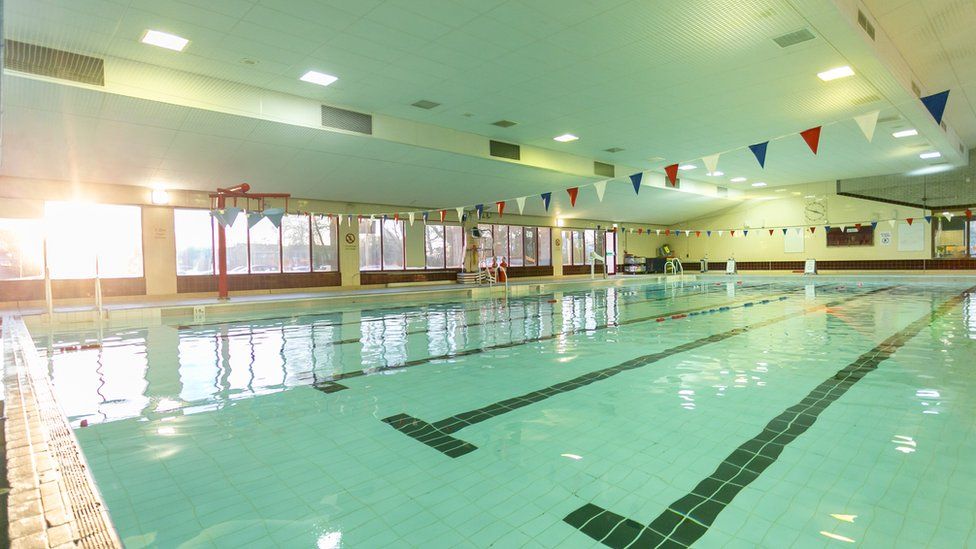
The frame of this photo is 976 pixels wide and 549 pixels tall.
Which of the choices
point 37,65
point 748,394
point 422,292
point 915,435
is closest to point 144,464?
point 748,394

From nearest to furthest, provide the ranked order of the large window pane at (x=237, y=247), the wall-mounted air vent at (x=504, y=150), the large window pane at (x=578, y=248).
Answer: the wall-mounted air vent at (x=504, y=150) → the large window pane at (x=237, y=247) → the large window pane at (x=578, y=248)

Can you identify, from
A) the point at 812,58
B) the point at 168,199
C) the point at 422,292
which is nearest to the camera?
the point at 812,58

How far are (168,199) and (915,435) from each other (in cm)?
1321

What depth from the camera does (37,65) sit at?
232 inches

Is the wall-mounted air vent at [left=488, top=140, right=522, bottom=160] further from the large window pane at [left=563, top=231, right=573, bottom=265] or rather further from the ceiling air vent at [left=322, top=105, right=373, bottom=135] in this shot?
the large window pane at [left=563, top=231, right=573, bottom=265]

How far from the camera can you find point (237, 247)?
1267 centimetres

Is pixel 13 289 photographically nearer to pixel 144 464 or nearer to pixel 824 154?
pixel 144 464

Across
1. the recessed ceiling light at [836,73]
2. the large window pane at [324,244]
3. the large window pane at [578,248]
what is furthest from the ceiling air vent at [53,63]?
the large window pane at [578,248]

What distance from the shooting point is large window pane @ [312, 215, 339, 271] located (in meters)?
13.9

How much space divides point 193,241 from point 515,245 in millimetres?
11164

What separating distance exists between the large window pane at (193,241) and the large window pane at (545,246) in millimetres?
12245

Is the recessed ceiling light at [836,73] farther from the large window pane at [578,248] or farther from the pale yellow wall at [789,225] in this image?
the large window pane at [578,248]

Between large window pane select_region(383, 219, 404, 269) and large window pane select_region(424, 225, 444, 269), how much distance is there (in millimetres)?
1039

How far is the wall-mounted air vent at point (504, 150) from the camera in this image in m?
10.8
